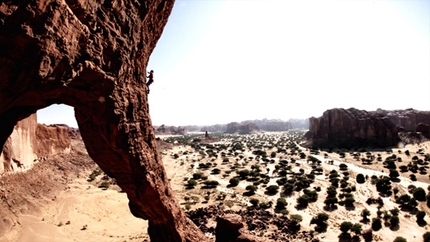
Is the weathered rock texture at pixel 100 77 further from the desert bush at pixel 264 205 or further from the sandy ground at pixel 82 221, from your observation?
the desert bush at pixel 264 205

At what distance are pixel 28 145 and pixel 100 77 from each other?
2926 cm

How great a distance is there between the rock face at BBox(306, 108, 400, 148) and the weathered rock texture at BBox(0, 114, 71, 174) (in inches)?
3446

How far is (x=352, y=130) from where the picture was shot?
95.1m

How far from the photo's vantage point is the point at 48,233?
70.1 ft

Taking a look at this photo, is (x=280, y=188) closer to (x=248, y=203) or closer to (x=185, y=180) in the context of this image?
(x=248, y=203)

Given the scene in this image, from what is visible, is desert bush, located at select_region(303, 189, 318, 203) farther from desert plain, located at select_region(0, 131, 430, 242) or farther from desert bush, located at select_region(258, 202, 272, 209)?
desert bush, located at select_region(258, 202, 272, 209)

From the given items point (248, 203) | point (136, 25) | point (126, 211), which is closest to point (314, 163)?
point (248, 203)

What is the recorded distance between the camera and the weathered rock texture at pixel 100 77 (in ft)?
22.9

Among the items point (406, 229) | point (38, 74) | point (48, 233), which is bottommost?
point (406, 229)

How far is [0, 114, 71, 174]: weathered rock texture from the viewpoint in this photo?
2583 centimetres

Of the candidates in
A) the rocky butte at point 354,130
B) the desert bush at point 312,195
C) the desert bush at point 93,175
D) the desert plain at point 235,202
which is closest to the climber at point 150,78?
the desert plain at point 235,202

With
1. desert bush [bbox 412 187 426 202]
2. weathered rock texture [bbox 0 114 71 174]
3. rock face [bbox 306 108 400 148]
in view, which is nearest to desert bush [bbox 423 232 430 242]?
desert bush [bbox 412 187 426 202]

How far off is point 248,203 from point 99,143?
25.7 metres

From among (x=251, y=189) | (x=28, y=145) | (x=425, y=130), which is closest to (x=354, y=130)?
(x=425, y=130)
